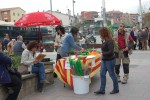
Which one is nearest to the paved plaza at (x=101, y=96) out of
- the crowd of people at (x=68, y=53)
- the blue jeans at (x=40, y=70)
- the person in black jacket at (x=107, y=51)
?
the crowd of people at (x=68, y=53)

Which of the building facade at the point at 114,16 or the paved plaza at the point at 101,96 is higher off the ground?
the building facade at the point at 114,16

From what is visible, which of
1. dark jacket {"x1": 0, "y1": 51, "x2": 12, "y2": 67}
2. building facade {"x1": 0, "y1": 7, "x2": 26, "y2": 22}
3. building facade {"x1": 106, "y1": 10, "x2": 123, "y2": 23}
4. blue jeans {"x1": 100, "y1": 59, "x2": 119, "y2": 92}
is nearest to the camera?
dark jacket {"x1": 0, "y1": 51, "x2": 12, "y2": 67}

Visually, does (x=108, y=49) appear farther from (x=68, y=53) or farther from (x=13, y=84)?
(x=13, y=84)

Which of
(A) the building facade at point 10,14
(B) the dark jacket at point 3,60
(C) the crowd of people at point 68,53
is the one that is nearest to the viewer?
(B) the dark jacket at point 3,60

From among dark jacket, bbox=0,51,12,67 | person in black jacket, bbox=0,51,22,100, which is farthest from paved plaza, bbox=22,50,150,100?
dark jacket, bbox=0,51,12,67

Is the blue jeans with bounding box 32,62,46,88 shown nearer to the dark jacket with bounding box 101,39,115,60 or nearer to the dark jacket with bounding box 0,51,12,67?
the dark jacket with bounding box 101,39,115,60

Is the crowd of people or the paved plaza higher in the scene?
the crowd of people

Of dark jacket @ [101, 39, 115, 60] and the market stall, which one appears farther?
the market stall

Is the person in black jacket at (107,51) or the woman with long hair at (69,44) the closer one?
the person in black jacket at (107,51)

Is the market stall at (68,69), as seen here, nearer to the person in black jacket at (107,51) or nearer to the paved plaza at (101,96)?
the paved plaza at (101,96)

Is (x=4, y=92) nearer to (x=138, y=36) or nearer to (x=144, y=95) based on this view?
(x=144, y=95)

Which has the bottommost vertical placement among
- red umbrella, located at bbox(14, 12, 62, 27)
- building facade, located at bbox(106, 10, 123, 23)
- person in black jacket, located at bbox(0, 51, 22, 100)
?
person in black jacket, located at bbox(0, 51, 22, 100)

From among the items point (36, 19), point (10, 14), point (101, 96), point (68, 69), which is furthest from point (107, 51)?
point (10, 14)

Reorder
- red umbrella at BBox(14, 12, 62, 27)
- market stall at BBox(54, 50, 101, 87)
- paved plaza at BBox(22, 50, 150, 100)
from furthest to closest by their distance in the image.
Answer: red umbrella at BBox(14, 12, 62, 27), market stall at BBox(54, 50, 101, 87), paved plaza at BBox(22, 50, 150, 100)
